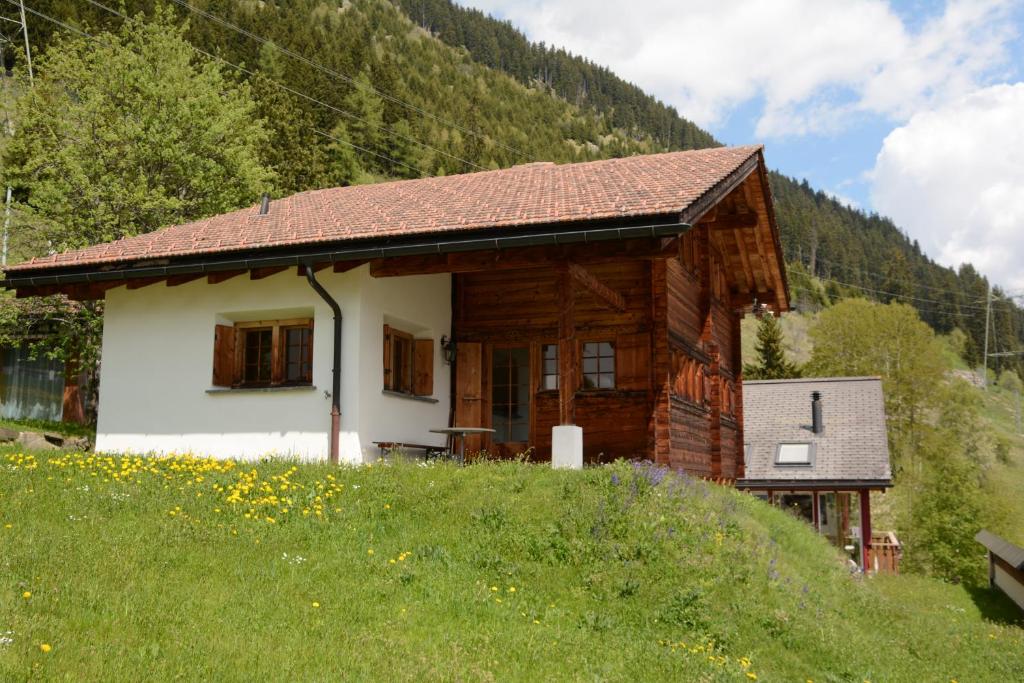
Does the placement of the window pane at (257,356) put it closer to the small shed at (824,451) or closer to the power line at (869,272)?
the small shed at (824,451)

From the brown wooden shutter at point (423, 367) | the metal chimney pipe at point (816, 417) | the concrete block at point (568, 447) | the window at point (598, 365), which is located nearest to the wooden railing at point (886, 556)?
the metal chimney pipe at point (816, 417)

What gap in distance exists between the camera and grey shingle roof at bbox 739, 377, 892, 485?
77.3 feet

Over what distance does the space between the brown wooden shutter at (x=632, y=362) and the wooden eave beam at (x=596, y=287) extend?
53 centimetres

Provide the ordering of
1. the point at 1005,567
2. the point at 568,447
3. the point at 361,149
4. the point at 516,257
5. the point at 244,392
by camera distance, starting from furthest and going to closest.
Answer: the point at 361,149 < the point at 1005,567 < the point at 244,392 < the point at 516,257 < the point at 568,447

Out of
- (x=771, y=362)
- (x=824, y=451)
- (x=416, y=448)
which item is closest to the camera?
(x=416, y=448)

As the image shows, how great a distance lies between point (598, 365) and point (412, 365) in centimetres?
296

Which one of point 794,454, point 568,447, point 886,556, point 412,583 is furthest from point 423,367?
point 886,556

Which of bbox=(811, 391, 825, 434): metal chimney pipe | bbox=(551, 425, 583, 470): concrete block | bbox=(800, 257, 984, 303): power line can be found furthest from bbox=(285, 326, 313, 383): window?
bbox=(800, 257, 984, 303): power line

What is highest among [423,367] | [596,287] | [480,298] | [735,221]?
[735,221]

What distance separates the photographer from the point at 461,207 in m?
14.1

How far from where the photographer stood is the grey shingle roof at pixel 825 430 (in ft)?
77.3

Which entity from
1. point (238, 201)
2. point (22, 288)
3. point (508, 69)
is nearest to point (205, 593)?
point (22, 288)

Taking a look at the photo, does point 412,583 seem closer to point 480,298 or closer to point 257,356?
point 257,356

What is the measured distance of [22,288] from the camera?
15227mm
